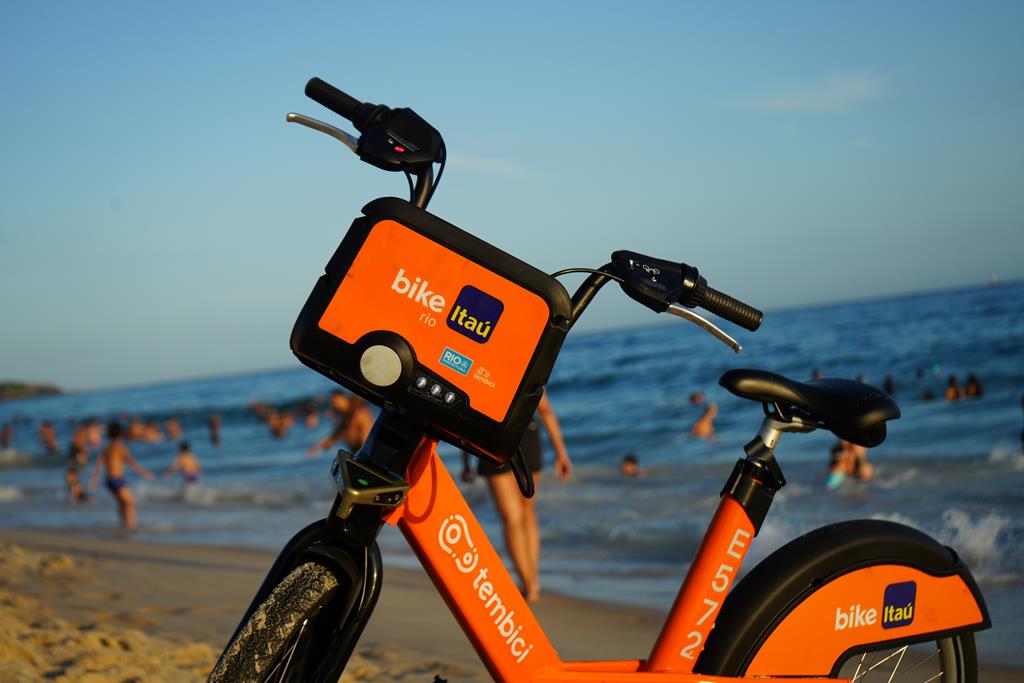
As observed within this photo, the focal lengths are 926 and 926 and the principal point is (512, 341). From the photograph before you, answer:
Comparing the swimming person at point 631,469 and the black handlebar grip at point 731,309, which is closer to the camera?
the black handlebar grip at point 731,309

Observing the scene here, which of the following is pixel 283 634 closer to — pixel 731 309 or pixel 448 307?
pixel 448 307

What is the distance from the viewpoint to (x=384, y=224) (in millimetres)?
1743

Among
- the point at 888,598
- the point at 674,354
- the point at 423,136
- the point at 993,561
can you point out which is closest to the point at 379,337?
the point at 423,136

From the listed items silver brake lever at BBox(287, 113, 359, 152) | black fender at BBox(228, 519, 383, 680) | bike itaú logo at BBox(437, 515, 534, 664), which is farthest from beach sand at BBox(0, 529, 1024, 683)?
silver brake lever at BBox(287, 113, 359, 152)

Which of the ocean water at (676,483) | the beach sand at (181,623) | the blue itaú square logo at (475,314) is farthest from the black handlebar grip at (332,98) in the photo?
the ocean water at (676,483)

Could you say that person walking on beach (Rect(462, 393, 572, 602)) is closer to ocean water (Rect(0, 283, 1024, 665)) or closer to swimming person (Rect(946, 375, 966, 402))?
ocean water (Rect(0, 283, 1024, 665))

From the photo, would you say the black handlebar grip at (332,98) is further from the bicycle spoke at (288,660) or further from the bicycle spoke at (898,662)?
the bicycle spoke at (898,662)

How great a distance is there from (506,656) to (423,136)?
3.62 ft

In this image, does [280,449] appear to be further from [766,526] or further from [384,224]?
[384,224]

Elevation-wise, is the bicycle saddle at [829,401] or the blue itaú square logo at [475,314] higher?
the bicycle saddle at [829,401]

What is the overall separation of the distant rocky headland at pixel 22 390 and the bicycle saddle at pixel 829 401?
10339cm

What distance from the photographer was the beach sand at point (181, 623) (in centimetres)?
387

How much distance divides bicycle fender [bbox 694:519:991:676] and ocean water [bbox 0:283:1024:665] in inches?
83.5

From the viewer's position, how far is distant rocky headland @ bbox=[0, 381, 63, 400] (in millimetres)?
92481
